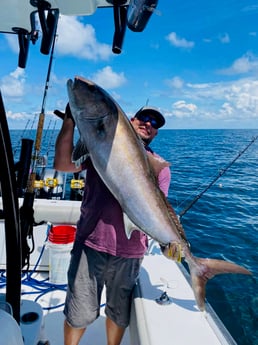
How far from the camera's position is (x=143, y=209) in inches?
63.4

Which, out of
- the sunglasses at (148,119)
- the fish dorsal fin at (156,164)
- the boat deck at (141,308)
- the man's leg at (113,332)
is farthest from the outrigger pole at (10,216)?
the sunglasses at (148,119)

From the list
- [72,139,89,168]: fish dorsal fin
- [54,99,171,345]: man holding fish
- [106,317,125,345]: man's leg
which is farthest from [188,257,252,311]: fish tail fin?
[72,139,89,168]: fish dorsal fin

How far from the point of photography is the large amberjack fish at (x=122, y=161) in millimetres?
1417

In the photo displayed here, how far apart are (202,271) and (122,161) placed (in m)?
0.97

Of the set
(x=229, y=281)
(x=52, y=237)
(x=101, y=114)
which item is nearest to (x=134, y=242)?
(x=101, y=114)

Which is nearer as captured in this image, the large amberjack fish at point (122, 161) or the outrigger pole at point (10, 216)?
the outrigger pole at point (10, 216)

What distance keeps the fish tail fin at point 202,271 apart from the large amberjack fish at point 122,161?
17 cm

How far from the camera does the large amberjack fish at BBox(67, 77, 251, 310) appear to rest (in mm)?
1417

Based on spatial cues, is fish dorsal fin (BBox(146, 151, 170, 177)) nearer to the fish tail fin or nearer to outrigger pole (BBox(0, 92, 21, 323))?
the fish tail fin

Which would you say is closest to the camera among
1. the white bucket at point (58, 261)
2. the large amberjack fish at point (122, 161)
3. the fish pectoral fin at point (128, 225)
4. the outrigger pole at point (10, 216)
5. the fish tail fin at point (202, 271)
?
the outrigger pole at point (10, 216)

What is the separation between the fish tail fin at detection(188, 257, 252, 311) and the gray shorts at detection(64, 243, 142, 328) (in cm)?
39

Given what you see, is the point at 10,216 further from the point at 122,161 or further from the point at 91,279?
the point at 91,279

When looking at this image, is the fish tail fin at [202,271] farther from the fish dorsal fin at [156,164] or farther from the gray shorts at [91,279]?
the fish dorsal fin at [156,164]

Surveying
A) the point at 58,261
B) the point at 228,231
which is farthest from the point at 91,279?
the point at 228,231
